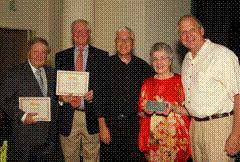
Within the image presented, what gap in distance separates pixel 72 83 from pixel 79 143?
81 cm

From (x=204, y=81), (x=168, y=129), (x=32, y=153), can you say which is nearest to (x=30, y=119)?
(x=32, y=153)

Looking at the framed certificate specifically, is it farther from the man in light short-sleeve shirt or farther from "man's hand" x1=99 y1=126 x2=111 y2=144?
the man in light short-sleeve shirt

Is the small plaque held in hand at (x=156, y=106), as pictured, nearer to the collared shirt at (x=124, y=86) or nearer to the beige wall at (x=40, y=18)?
the collared shirt at (x=124, y=86)

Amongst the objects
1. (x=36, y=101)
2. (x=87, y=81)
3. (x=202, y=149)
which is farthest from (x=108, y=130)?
(x=202, y=149)

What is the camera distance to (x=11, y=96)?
12.1 feet

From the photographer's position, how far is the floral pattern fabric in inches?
138

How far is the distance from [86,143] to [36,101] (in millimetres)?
862

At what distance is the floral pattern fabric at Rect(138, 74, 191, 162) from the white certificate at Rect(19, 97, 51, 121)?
101 cm

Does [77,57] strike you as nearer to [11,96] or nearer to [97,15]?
[11,96]

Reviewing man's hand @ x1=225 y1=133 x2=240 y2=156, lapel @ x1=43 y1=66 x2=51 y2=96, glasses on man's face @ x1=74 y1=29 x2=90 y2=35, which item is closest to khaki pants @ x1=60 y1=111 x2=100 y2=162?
lapel @ x1=43 y1=66 x2=51 y2=96

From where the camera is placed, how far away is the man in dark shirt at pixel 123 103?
3.93 m

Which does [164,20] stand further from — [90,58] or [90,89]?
[90,89]

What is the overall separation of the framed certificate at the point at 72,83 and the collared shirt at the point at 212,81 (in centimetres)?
114

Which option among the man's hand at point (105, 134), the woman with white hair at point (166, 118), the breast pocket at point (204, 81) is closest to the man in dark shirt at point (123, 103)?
the man's hand at point (105, 134)
